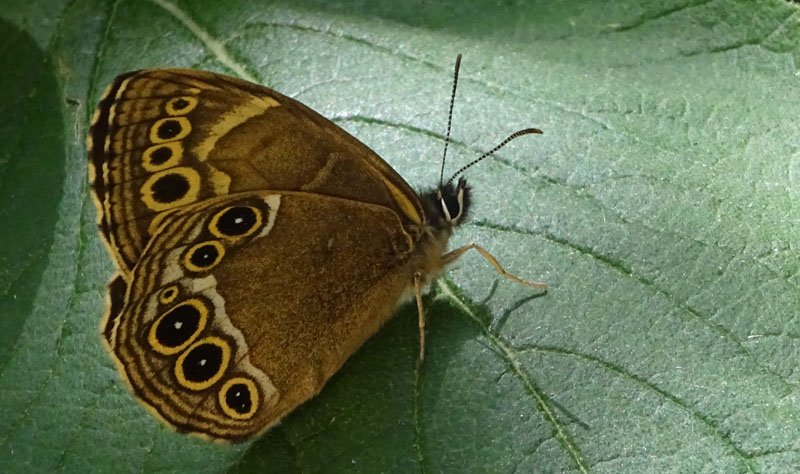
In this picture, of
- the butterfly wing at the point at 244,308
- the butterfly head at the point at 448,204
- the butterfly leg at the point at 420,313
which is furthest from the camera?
the butterfly head at the point at 448,204

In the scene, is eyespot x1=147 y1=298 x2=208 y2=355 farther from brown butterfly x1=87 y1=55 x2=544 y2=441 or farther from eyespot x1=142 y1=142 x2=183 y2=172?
eyespot x1=142 y1=142 x2=183 y2=172

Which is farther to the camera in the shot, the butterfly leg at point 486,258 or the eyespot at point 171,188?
the butterfly leg at point 486,258

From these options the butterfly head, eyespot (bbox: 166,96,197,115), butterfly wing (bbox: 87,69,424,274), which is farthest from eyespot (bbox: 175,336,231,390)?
the butterfly head

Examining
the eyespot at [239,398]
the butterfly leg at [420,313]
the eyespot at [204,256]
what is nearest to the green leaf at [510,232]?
the butterfly leg at [420,313]

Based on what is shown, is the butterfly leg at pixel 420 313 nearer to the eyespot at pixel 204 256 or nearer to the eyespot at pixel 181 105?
the eyespot at pixel 204 256

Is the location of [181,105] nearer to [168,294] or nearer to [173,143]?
[173,143]

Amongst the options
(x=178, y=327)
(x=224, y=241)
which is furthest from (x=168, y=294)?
(x=224, y=241)

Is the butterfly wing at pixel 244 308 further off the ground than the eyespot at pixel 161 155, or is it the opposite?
the eyespot at pixel 161 155

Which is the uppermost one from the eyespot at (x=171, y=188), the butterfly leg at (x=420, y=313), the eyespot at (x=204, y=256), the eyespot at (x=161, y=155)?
the eyespot at (x=161, y=155)
